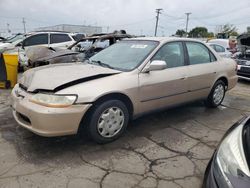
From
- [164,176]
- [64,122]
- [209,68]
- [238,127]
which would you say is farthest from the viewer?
[209,68]

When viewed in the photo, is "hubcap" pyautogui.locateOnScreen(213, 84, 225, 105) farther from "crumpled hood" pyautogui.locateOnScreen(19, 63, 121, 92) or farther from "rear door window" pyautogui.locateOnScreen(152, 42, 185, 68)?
"crumpled hood" pyautogui.locateOnScreen(19, 63, 121, 92)

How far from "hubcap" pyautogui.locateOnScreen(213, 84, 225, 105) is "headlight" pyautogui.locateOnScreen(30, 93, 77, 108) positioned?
341 centimetres

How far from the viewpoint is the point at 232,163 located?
1.83 metres

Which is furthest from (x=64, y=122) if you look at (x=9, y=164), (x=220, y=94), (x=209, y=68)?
(x=220, y=94)

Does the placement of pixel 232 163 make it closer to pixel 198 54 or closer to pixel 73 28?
pixel 198 54

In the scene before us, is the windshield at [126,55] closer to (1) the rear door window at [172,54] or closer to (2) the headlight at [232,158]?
(1) the rear door window at [172,54]

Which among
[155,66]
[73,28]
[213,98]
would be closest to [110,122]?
[155,66]

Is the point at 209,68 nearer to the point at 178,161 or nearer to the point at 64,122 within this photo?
the point at 178,161

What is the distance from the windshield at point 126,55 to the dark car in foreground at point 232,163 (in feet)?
6.92

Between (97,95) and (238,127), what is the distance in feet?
5.85

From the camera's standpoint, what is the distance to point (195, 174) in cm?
304

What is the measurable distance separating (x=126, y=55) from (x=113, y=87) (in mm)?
975

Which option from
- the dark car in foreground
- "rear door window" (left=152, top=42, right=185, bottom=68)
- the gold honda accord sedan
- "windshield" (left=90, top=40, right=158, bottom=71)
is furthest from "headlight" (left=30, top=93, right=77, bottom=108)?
the dark car in foreground

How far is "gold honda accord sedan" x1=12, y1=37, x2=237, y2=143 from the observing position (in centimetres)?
323
